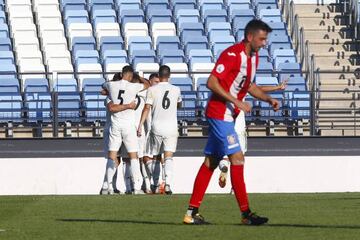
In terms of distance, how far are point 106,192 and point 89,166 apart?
134 inches

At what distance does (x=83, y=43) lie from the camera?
3488 centimetres

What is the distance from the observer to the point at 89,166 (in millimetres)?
24391

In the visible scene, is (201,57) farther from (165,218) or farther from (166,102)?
(165,218)

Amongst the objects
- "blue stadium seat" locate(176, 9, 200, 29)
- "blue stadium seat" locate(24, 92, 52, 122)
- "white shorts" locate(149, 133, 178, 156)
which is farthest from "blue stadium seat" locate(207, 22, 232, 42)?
"white shorts" locate(149, 133, 178, 156)

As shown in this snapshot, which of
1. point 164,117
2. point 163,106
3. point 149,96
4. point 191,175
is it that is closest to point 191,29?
point 191,175

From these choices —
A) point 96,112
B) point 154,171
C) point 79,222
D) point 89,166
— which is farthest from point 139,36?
point 79,222

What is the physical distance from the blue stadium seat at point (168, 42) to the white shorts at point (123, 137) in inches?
543

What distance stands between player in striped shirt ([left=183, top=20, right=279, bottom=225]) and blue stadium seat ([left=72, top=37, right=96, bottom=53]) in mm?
22060

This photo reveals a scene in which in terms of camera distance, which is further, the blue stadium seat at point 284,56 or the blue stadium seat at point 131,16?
the blue stadium seat at point 131,16

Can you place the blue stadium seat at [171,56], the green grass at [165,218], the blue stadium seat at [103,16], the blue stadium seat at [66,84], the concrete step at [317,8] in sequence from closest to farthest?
1. the green grass at [165,218]
2. the blue stadium seat at [66,84]
3. the blue stadium seat at [171,56]
4. the blue stadium seat at [103,16]
5. the concrete step at [317,8]

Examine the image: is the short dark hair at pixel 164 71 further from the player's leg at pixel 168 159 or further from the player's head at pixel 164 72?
the player's leg at pixel 168 159

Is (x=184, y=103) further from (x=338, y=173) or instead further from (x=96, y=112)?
(x=338, y=173)

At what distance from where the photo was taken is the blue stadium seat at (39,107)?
97.6 feet

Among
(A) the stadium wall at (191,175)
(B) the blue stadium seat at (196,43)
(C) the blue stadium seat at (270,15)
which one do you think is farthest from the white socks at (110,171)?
(C) the blue stadium seat at (270,15)
